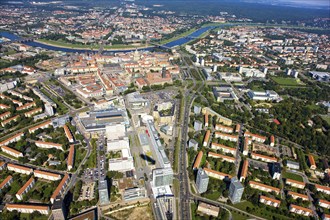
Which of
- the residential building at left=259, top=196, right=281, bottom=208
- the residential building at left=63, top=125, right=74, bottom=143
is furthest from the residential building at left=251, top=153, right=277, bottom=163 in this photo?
the residential building at left=63, top=125, right=74, bottom=143

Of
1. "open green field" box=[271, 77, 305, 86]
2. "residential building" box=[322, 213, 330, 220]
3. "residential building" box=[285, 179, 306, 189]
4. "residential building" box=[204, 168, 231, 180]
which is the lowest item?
"residential building" box=[322, 213, 330, 220]

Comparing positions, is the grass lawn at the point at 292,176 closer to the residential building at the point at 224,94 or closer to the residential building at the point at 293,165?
the residential building at the point at 293,165

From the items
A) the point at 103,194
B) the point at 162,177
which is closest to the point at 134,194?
the point at 103,194

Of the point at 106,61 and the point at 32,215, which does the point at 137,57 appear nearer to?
the point at 106,61

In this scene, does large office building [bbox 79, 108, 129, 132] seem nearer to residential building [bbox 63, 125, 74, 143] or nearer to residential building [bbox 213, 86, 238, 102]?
residential building [bbox 63, 125, 74, 143]

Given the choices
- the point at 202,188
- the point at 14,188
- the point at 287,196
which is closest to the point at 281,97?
the point at 287,196

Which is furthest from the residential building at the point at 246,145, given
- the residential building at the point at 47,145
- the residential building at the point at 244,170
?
the residential building at the point at 47,145

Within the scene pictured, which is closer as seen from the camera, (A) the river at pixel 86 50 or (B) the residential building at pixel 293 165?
(B) the residential building at pixel 293 165
